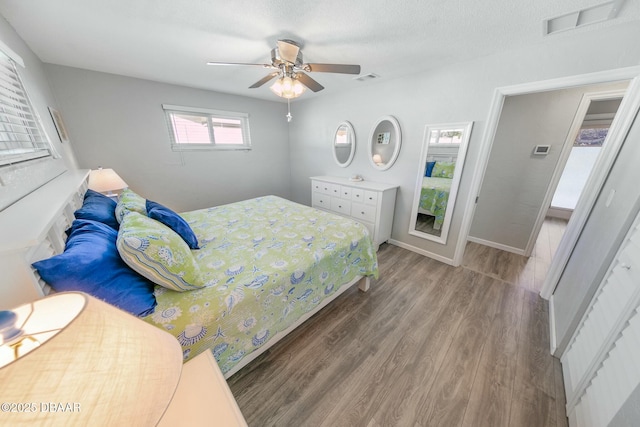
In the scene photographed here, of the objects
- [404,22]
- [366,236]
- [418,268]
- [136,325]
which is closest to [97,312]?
[136,325]

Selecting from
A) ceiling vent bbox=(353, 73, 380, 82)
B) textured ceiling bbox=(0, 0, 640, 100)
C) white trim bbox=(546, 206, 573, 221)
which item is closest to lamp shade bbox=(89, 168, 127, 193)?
textured ceiling bbox=(0, 0, 640, 100)

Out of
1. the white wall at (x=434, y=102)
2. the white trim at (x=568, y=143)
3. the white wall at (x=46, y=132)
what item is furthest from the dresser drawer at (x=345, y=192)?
the white wall at (x=46, y=132)

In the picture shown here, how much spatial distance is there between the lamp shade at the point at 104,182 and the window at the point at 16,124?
0.51 m

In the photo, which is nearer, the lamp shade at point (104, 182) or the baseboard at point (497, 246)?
the lamp shade at point (104, 182)

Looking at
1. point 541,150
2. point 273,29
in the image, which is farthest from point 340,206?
point 541,150

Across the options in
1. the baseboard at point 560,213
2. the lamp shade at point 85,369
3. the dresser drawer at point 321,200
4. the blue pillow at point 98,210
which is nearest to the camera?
the lamp shade at point 85,369

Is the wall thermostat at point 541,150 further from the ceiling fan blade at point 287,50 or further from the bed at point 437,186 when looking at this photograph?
the ceiling fan blade at point 287,50

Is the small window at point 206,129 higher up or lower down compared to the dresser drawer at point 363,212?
higher up

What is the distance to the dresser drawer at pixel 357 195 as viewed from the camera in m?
2.94

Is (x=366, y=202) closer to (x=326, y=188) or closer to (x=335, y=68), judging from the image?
(x=326, y=188)

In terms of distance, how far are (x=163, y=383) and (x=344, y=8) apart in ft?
6.46

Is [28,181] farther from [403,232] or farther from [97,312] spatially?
[403,232]

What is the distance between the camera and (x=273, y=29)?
1.59 m

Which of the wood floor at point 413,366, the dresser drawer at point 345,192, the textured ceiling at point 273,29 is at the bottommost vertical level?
the wood floor at point 413,366
